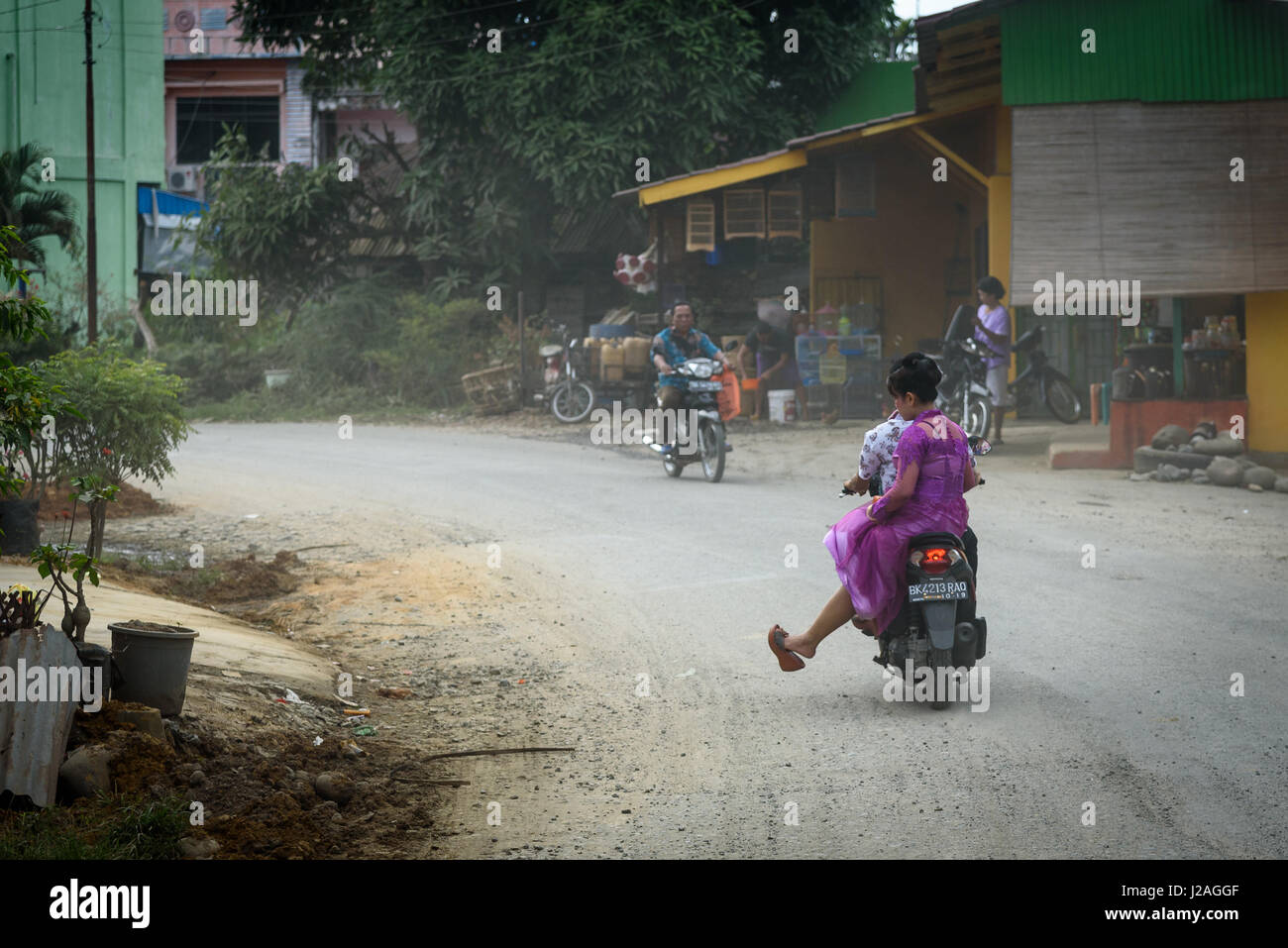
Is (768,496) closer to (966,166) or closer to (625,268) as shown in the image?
(966,166)

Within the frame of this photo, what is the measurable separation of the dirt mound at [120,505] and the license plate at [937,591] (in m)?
→ 8.96

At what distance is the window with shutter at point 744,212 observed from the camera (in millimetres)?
23531

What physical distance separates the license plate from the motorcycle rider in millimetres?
8855

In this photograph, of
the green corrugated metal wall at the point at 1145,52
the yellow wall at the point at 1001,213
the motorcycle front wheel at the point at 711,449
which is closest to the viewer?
the motorcycle front wheel at the point at 711,449

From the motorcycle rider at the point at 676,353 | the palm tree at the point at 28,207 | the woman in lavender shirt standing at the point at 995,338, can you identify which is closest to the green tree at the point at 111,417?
the palm tree at the point at 28,207

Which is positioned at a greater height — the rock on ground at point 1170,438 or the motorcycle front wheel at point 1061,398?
the motorcycle front wheel at point 1061,398

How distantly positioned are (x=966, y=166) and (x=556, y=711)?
15.6 m

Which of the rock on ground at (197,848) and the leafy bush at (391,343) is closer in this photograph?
the rock on ground at (197,848)

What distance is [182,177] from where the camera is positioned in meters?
40.2

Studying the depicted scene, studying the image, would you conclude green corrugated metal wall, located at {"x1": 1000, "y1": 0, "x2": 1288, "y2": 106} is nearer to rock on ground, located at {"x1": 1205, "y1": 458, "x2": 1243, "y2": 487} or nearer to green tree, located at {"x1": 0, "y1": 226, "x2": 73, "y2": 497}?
rock on ground, located at {"x1": 1205, "y1": 458, "x2": 1243, "y2": 487}

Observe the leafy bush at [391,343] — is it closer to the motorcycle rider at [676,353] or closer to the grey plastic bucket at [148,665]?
the motorcycle rider at [676,353]

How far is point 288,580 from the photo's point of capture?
34.3 ft
